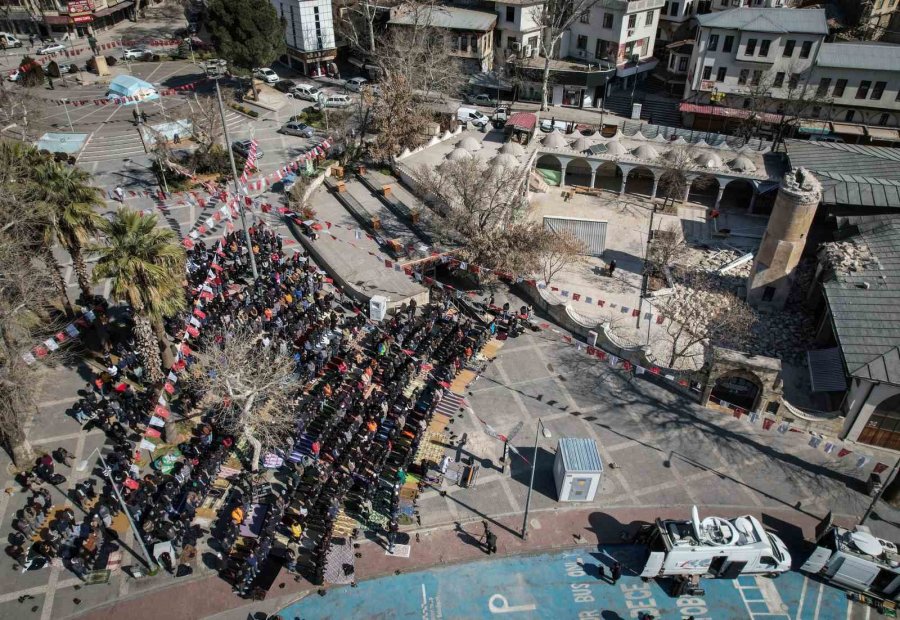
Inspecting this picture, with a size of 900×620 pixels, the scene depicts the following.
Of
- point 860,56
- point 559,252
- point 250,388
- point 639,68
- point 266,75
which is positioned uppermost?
point 860,56

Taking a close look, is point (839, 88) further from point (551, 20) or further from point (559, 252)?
point (559, 252)

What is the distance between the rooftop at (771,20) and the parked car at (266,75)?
44831 mm

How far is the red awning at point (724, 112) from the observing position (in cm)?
6325

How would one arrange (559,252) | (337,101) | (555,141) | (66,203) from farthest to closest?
(337,101)
(555,141)
(559,252)
(66,203)

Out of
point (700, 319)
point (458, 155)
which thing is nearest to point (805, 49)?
point (458, 155)

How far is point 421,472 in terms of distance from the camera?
94.2ft

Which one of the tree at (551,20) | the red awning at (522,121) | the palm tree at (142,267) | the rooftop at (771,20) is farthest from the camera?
the tree at (551,20)

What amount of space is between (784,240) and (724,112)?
30.4 meters

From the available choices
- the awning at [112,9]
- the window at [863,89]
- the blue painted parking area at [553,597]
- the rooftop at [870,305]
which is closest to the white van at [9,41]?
the awning at [112,9]

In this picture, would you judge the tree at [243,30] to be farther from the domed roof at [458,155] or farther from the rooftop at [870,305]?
the rooftop at [870,305]

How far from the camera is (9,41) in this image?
77.8 meters

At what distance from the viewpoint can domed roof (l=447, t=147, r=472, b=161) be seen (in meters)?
49.9

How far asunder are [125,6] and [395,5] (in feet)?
123

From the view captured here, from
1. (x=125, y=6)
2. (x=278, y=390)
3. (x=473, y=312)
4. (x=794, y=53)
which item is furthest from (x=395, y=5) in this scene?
(x=278, y=390)
